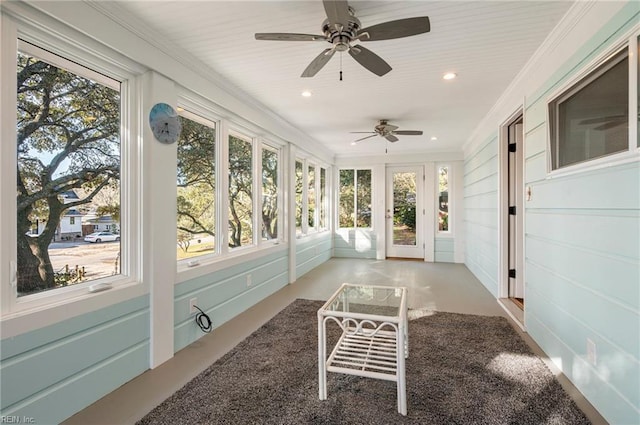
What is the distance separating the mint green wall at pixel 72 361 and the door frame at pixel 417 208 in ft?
18.5

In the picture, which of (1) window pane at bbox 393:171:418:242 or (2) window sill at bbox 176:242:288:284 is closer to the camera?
(2) window sill at bbox 176:242:288:284

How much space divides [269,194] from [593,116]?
3.49 m

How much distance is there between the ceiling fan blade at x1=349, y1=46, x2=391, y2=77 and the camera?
193cm

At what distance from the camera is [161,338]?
90.1 inches

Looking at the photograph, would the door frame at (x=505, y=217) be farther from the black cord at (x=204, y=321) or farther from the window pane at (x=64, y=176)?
the window pane at (x=64, y=176)

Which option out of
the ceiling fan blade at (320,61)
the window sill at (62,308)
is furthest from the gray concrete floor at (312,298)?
the ceiling fan blade at (320,61)

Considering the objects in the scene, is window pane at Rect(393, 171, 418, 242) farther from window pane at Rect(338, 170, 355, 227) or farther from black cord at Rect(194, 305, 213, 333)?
black cord at Rect(194, 305, 213, 333)

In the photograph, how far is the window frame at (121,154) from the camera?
1.47 metres

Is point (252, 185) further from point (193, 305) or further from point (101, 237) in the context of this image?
point (101, 237)

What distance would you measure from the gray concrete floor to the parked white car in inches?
38.7

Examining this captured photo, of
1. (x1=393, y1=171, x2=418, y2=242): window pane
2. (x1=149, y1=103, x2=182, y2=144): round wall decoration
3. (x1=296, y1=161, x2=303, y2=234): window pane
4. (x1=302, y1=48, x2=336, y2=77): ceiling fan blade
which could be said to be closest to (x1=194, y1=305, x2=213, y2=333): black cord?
(x1=149, y1=103, x2=182, y2=144): round wall decoration

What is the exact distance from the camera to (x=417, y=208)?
22.6ft

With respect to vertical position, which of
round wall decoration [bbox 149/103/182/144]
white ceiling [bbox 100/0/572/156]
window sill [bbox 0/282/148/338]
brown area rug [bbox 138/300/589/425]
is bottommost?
brown area rug [bbox 138/300/589/425]

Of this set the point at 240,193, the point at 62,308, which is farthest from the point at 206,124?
the point at 62,308
